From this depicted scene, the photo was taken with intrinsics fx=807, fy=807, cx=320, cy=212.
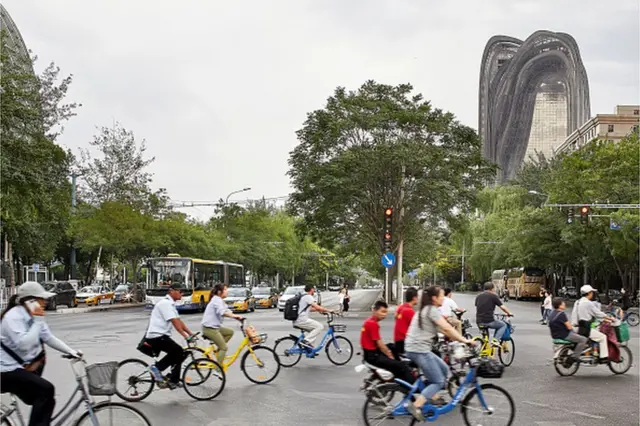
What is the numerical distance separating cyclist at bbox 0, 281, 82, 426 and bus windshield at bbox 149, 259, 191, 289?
3500cm

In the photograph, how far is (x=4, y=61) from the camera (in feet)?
111

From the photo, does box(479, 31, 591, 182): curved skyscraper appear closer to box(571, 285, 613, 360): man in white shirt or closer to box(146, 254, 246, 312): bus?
box(146, 254, 246, 312): bus

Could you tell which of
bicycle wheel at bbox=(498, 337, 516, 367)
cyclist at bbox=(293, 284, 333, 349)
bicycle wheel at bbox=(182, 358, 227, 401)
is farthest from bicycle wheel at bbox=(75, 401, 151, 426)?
bicycle wheel at bbox=(498, 337, 516, 367)

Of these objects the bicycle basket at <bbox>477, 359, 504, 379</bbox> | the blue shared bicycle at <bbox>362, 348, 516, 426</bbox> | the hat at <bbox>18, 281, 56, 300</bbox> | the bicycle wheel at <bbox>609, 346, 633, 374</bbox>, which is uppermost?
the hat at <bbox>18, 281, 56, 300</bbox>

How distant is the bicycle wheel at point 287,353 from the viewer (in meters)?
15.0

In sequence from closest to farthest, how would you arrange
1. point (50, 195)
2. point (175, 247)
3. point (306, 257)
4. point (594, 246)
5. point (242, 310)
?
1. point (50, 195)
2. point (242, 310)
3. point (594, 246)
4. point (175, 247)
5. point (306, 257)

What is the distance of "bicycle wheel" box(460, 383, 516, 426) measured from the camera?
8688 millimetres

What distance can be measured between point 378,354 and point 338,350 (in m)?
6.02

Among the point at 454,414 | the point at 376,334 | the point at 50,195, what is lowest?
the point at 454,414

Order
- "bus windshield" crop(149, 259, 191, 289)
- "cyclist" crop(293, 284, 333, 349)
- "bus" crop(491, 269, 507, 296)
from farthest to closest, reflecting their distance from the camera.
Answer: "bus" crop(491, 269, 507, 296) → "bus windshield" crop(149, 259, 191, 289) → "cyclist" crop(293, 284, 333, 349)

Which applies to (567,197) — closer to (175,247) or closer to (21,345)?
(175,247)

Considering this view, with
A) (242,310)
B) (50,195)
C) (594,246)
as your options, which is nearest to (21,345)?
(50,195)

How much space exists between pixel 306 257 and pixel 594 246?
186 feet

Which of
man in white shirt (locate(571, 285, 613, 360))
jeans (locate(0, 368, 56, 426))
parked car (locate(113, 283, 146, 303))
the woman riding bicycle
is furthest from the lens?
parked car (locate(113, 283, 146, 303))
